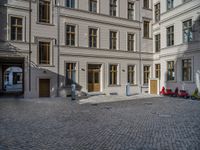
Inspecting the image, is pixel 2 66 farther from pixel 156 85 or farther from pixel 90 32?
pixel 156 85

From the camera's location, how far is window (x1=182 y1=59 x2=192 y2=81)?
20.6 meters

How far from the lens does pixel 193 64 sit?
20000 mm

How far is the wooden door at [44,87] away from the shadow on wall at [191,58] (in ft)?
49.2

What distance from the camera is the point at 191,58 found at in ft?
66.7

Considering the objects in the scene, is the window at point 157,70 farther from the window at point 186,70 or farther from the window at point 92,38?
the window at point 92,38

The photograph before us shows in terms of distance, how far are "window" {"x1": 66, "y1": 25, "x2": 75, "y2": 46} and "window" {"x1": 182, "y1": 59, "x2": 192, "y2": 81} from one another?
13.3 metres

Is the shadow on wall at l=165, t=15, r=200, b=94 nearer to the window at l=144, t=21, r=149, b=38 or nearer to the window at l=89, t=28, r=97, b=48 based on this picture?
the window at l=144, t=21, r=149, b=38

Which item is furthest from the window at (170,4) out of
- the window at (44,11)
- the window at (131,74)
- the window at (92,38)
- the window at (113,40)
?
the window at (44,11)

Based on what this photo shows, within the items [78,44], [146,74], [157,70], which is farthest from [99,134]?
[157,70]

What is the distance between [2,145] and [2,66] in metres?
24.1

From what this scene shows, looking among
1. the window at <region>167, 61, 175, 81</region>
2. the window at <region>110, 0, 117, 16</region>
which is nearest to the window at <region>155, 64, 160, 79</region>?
the window at <region>167, 61, 175, 81</region>

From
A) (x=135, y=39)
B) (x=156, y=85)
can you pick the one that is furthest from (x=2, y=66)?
(x=156, y=85)

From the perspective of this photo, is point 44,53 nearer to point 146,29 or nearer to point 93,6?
point 93,6

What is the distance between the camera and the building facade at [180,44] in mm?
19828
